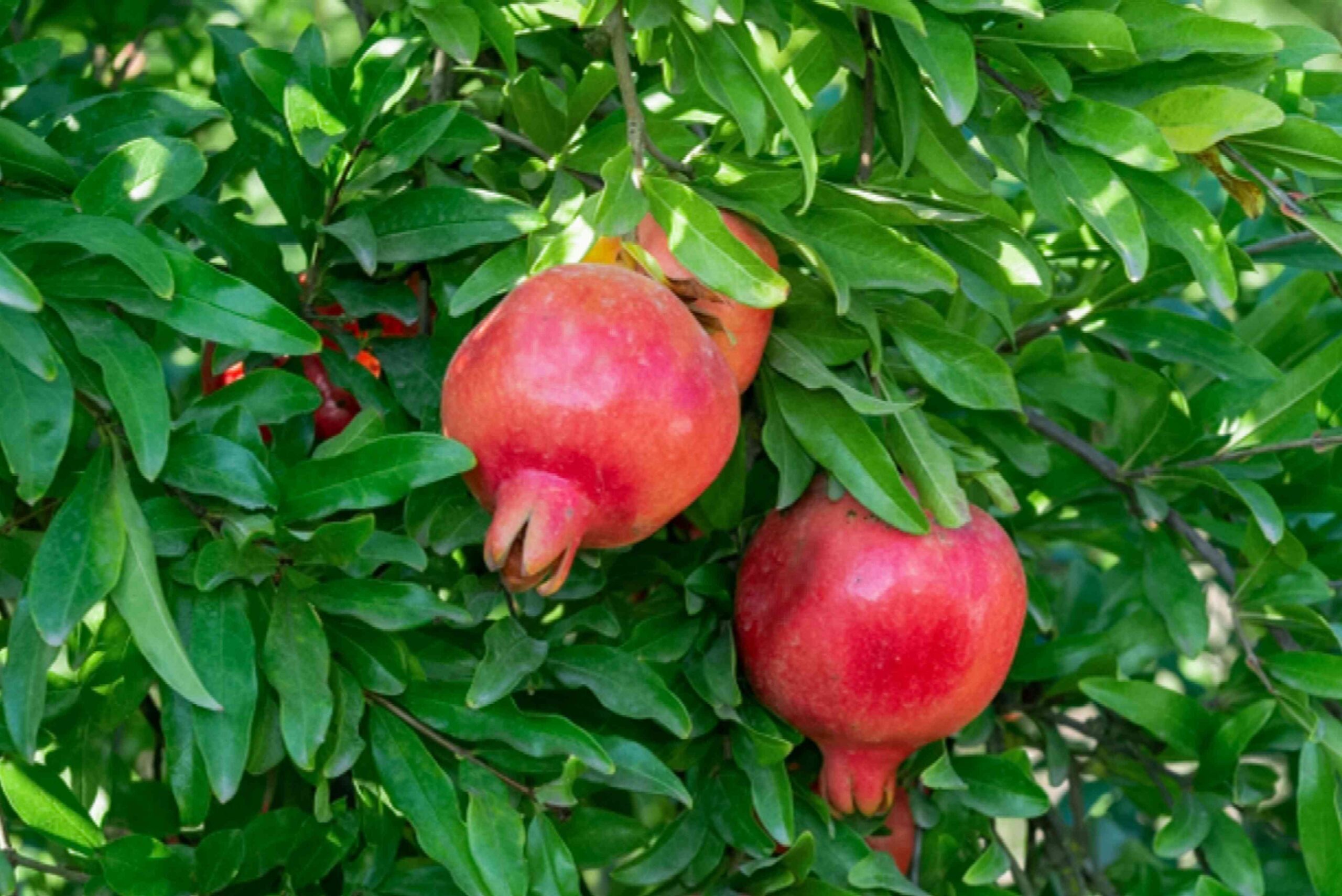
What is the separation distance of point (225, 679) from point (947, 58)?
561 mm

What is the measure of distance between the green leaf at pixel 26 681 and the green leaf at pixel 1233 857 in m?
0.84

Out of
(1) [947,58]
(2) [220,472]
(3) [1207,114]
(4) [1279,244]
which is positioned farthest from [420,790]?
(4) [1279,244]

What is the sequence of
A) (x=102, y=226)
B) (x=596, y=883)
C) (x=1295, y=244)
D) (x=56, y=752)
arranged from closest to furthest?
(x=102, y=226), (x=56, y=752), (x=1295, y=244), (x=596, y=883)

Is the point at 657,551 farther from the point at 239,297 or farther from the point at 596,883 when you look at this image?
the point at 596,883

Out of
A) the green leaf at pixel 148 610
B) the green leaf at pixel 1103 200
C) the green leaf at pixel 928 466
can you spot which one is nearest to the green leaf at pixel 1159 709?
the green leaf at pixel 928 466

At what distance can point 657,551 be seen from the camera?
1.25m

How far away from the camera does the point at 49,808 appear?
1091 millimetres

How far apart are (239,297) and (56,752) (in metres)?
0.43

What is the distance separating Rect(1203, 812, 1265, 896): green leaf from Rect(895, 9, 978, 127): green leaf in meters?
0.62

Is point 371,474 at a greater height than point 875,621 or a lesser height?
greater

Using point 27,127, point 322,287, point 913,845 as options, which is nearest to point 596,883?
point 913,845

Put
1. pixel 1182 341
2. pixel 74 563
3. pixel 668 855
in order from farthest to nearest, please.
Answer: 1. pixel 1182 341
2. pixel 668 855
3. pixel 74 563

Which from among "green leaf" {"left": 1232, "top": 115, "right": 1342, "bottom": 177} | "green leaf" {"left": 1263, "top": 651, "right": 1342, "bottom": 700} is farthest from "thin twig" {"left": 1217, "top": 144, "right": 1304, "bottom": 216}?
"green leaf" {"left": 1263, "top": 651, "right": 1342, "bottom": 700}

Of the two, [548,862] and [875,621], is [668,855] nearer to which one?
[548,862]
